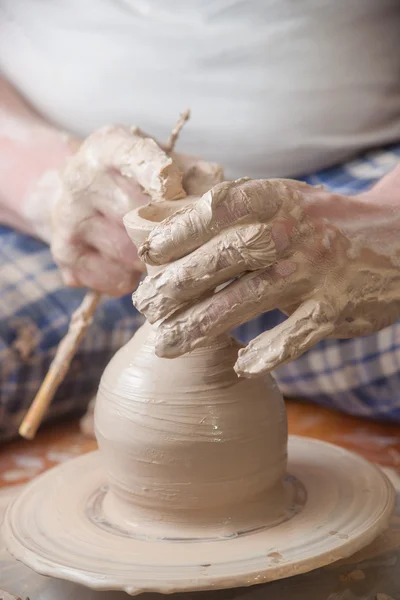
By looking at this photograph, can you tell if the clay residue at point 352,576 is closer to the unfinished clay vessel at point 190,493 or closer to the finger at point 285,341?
the unfinished clay vessel at point 190,493

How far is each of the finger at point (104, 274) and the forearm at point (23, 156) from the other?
0.22 meters

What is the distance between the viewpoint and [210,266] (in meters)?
0.92

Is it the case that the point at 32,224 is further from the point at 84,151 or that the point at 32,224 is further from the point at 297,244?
the point at 297,244

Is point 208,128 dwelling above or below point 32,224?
above

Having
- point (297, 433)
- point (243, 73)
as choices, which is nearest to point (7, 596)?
point (297, 433)

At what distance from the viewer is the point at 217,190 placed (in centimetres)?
92

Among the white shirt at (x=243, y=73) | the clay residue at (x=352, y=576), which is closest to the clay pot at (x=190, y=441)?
the clay residue at (x=352, y=576)

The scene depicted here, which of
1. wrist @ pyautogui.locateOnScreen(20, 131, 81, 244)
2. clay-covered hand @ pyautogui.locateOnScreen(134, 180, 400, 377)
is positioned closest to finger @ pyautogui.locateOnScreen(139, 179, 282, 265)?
clay-covered hand @ pyautogui.locateOnScreen(134, 180, 400, 377)

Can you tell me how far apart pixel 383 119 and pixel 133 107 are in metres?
0.61

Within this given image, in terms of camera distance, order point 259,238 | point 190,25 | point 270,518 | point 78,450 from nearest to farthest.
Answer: point 259,238, point 270,518, point 78,450, point 190,25

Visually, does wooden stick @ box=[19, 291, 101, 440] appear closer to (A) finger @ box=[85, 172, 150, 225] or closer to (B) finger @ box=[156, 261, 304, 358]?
(A) finger @ box=[85, 172, 150, 225]

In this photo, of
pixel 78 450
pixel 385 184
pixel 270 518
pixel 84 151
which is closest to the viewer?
pixel 270 518

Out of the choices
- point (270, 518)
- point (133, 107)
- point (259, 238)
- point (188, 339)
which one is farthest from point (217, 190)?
point (133, 107)

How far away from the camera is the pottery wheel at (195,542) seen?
0.95 metres
